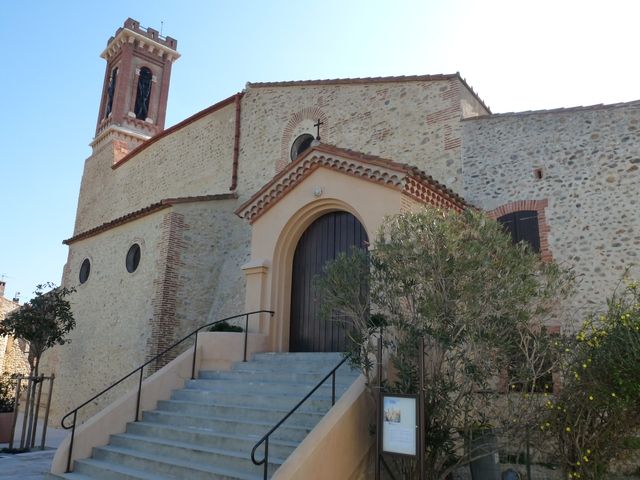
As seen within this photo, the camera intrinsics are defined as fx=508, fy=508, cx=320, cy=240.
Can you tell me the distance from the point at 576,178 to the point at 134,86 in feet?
77.1

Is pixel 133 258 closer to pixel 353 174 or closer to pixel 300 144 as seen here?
pixel 300 144

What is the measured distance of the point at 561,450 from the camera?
6.75m

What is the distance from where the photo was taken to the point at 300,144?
50.1 ft

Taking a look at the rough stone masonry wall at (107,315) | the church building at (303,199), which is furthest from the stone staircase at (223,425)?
the rough stone masonry wall at (107,315)

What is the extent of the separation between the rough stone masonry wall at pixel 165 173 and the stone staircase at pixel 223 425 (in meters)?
9.13

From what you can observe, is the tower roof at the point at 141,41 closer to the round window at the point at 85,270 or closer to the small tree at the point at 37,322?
the round window at the point at 85,270

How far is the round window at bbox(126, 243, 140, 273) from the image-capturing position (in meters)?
15.3

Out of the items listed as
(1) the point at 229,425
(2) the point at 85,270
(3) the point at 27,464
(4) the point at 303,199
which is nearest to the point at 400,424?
(1) the point at 229,425

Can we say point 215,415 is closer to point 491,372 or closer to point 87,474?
point 87,474

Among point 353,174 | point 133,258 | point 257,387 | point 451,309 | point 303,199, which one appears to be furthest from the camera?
point 133,258

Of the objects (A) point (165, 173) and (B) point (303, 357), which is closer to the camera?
(B) point (303, 357)

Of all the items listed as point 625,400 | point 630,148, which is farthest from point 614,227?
point 625,400

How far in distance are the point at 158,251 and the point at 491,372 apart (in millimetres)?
10574

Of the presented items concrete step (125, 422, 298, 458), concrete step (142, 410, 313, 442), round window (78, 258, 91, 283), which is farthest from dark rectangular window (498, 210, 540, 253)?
round window (78, 258, 91, 283)
